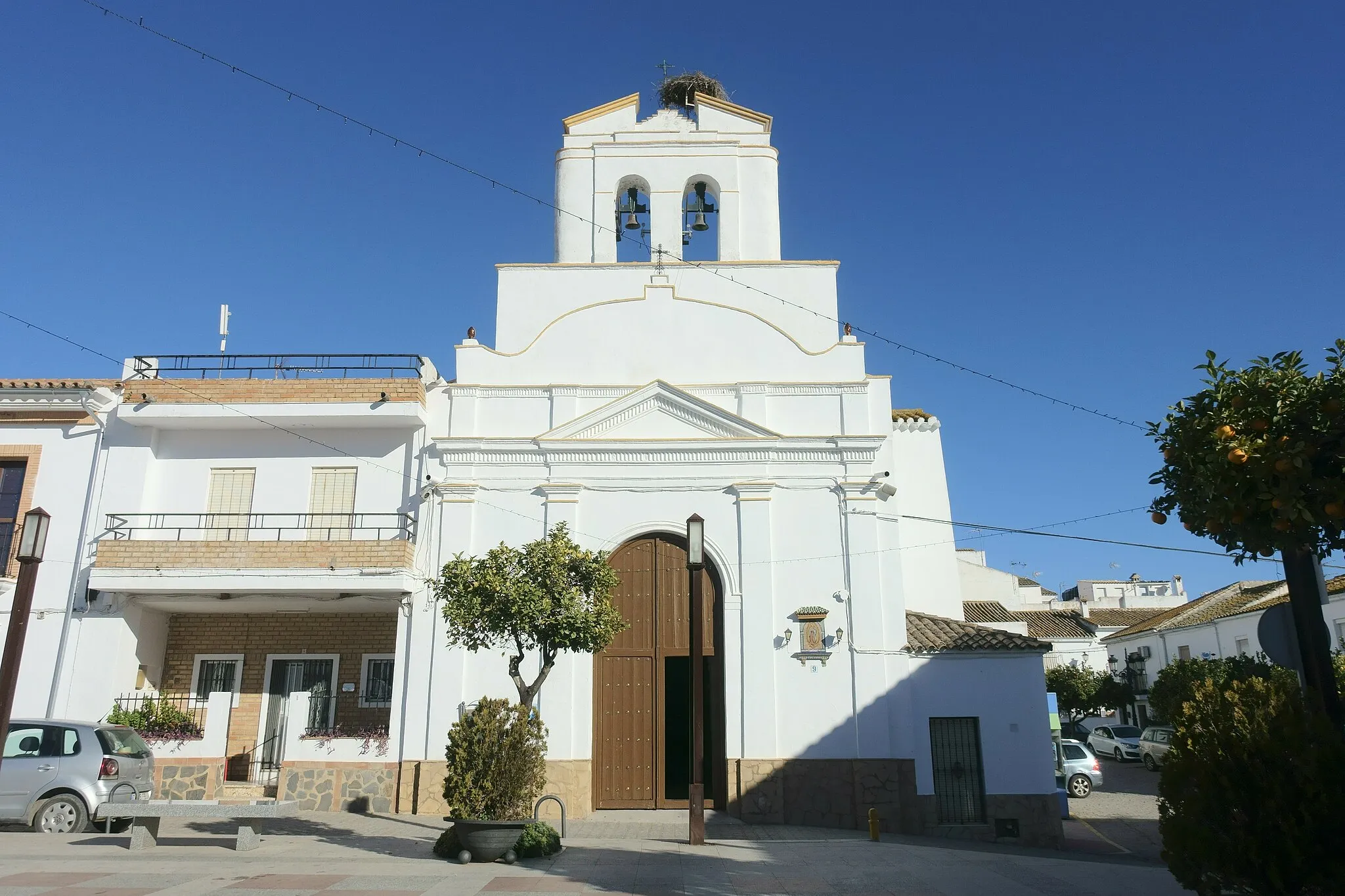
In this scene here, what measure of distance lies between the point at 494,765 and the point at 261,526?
9172mm

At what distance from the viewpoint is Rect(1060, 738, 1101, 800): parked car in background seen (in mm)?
25656

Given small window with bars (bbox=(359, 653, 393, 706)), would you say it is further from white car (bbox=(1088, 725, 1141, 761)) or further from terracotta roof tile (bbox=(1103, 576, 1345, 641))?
terracotta roof tile (bbox=(1103, 576, 1345, 641))

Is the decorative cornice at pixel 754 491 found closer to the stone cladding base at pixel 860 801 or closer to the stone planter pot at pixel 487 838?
the stone cladding base at pixel 860 801

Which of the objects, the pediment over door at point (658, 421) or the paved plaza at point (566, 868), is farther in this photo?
the pediment over door at point (658, 421)

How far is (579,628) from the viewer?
12688 millimetres

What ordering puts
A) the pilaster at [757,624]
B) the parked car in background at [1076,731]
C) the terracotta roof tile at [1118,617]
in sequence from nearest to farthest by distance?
1. the pilaster at [757,624]
2. the parked car in background at [1076,731]
3. the terracotta roof tile at [1118,617]

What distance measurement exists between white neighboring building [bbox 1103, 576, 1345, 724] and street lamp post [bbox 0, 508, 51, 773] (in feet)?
114

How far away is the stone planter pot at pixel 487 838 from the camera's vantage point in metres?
11.5

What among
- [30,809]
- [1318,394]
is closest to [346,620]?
[30,809]

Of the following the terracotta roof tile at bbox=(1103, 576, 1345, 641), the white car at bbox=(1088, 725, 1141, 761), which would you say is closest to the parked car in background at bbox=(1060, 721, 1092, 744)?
the white car at bbox=(1088, 725, 1141, 761)

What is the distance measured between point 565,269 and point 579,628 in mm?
9387

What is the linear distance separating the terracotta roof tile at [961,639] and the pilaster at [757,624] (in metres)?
2.59

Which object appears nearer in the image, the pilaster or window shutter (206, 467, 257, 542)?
the pilaster

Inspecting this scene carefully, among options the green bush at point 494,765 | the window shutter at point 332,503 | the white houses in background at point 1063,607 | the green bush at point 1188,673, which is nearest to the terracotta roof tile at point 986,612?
the white houses in background at point 1063,607
